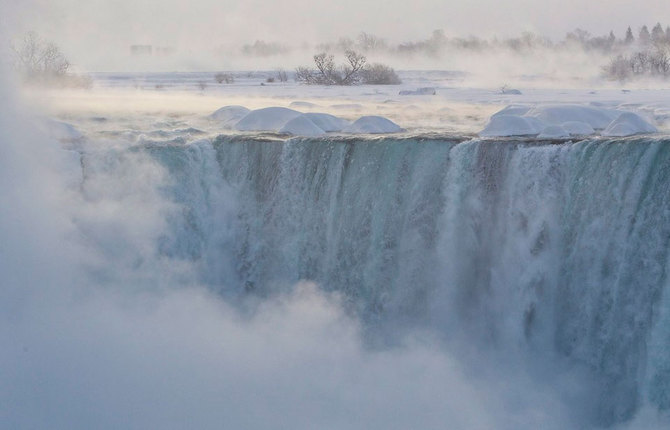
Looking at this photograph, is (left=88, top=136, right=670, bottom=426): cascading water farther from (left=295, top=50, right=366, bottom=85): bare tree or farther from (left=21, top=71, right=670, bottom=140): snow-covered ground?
(left=295, top=50, right=366, bottom=85): bare tree

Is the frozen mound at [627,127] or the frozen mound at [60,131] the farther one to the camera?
the frozen mound at [60,131]

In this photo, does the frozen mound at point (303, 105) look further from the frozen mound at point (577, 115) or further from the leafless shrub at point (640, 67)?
the leafless shrub at point (640, 67)

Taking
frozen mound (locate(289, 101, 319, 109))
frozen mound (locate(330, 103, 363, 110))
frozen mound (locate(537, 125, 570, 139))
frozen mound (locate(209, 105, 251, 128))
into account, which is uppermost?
frozen mound (locate(537, 125, 570, 139))

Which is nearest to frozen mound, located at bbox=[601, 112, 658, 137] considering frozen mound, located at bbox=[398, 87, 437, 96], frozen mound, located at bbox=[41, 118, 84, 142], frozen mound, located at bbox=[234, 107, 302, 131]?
frozen mound, located at bbox=[234, 107, 302, 131]

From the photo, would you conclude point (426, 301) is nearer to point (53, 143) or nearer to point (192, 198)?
point (192, 198)

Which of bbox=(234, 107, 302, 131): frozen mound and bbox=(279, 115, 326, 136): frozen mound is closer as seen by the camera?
bbox=(279, 115, 326, 136): frozen mound

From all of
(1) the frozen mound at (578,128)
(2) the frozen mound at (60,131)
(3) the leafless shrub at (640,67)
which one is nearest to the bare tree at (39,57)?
(2) the frozen mound at (60,131)
